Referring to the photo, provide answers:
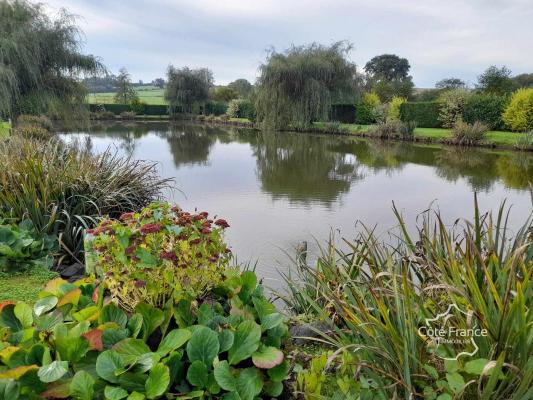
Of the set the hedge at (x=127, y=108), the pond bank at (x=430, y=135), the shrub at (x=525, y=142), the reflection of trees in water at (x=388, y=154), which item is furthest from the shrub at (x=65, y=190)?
the hedge at (x=127, y=108)

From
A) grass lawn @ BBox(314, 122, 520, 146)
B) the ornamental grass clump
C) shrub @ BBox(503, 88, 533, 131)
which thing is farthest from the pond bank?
the ornamental grass clump

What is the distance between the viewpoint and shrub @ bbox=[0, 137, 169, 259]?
3.75 m

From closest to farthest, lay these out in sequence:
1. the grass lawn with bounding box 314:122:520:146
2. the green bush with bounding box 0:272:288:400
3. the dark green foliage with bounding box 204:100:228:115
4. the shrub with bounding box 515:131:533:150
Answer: the green bush with bounding box 0:272:288:400 → the shrub with bounding box 515:131:533:150 → the grass lawn with bounding box 314:122:520:146 → the dark green foliage with bounding box 204:100:228:115

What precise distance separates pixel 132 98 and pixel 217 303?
1740 inches

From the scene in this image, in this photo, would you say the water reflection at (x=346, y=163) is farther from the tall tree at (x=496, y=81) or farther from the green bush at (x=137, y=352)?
the tall tree at (x=496, y=81)

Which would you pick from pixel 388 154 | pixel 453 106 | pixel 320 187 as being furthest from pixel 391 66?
pixel 320 187

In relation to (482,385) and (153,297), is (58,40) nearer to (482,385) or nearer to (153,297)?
(153,297)

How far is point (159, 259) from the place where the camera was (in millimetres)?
2102

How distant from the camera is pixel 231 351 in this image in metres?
1.80

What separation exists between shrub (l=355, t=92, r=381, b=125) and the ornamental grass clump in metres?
25.9

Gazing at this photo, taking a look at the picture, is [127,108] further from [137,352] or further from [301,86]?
[137,352]

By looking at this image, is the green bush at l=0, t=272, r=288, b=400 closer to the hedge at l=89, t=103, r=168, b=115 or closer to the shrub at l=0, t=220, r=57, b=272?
the shrub at l=0, t=220, r=57, b=272

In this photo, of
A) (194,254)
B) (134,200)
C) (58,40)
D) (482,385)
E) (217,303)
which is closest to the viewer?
(482,385)

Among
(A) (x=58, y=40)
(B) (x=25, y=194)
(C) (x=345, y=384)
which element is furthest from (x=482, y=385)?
(A) (x=58, y=40)
